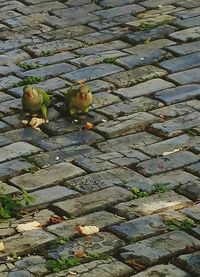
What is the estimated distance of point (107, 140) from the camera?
267 inches

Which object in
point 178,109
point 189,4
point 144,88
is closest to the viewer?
point 178,109

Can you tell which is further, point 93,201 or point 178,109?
point 178,109

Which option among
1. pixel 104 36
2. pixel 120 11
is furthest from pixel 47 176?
pixel 120 11

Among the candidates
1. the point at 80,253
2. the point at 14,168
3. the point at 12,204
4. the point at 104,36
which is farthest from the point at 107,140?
the point at 104,36

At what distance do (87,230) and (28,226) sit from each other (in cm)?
33

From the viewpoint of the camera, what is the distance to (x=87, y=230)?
5559 millimetres

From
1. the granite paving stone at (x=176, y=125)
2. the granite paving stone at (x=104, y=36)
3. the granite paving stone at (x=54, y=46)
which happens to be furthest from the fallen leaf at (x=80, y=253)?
the granite paving stone at (x=104, y=36)

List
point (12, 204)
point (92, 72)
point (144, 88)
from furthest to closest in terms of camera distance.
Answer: point (92, 72) → point (144, 88) → point (12, 204)

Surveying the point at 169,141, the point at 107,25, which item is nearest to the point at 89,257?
the point at 169,141

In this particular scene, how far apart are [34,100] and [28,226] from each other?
1523 mm

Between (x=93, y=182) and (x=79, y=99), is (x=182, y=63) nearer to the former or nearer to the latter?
(x=79, y=99)

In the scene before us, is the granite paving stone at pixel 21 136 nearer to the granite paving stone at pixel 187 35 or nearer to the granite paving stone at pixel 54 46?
the granite paving stone at pixel 54 46

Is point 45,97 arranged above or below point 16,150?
above

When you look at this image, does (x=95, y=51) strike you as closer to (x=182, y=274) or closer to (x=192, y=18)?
(x=192, y=18)
